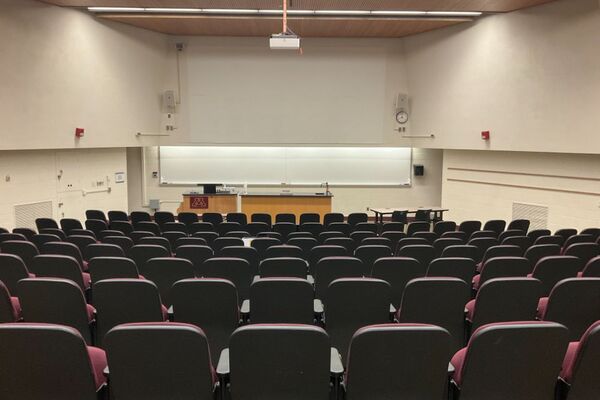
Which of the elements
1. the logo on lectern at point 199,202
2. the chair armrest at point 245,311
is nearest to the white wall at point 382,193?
the logo on lectern at point 199,202

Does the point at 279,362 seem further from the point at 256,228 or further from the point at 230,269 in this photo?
the point at 256,228

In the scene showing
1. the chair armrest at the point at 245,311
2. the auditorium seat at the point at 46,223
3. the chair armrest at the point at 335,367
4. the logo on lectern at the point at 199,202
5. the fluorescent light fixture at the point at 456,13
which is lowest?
the chair armrest at the point at 245,311

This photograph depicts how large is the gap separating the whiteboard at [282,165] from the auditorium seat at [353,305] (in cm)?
1126

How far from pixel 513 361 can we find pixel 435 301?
104cm

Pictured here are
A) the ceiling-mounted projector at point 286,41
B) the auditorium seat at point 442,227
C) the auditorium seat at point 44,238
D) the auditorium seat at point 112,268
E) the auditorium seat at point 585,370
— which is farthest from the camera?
the auditorium seat at point 442,227

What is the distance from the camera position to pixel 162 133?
45.5 feet

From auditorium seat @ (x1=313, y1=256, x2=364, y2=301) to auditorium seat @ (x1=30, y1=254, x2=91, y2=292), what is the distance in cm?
234

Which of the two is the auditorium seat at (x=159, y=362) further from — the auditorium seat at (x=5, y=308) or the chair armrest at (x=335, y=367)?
the auditorium seat at (x=5, y=308)

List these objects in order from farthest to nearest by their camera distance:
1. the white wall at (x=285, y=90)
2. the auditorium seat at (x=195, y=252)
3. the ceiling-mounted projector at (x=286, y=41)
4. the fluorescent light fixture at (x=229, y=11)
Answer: the white wall at (x=285, y=90)
the fluorescent light fixture at (x=229, y=11)
the ceiling-mounted projector at (x=286, y=41)
the auditorium seat at (x=195, y=252)

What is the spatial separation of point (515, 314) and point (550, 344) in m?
1.22

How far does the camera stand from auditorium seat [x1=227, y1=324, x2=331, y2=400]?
2.07 metres

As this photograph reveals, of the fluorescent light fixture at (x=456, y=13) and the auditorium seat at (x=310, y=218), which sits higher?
the fluorescent light fixture at (x=456, y=13)

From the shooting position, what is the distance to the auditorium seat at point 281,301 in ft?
10.2

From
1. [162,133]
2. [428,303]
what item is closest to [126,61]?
[162,133]
